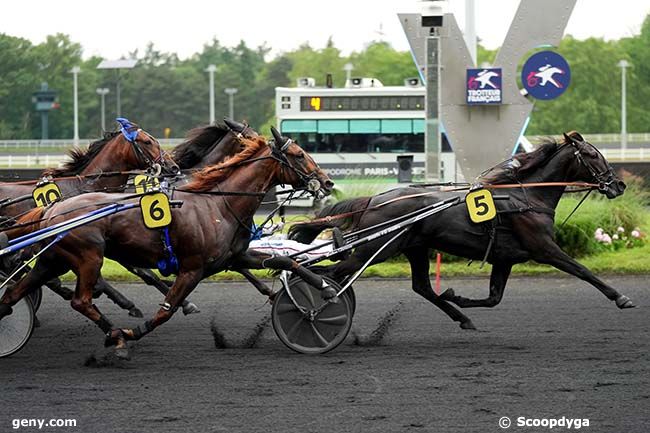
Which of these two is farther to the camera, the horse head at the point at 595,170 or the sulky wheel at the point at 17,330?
the horse head at the point at 595,170

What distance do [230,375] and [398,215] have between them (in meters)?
2.34

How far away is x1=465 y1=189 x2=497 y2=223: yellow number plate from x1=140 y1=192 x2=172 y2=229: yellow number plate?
2.54 metres

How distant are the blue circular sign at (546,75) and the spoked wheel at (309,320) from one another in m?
7.12

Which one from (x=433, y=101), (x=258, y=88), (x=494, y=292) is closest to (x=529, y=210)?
(x=494, y=292)

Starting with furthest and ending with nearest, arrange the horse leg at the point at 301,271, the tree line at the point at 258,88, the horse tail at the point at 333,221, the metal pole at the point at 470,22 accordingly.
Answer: the tree line at the point at 258,88 → the metal pole at the point at 470,22 → the horse tail at the point at 333,221 → the horse leg at the point at 301,271

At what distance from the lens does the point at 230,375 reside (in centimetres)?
768

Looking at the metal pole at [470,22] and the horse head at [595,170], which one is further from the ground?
the metal pole at [470,22]

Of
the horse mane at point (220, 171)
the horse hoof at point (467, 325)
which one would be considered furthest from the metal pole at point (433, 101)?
the horse mane at point (220, 171)

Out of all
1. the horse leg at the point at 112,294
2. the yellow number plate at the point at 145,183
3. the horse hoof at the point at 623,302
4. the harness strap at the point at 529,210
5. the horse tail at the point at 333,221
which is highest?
the yellow number plate at the point at 145,183

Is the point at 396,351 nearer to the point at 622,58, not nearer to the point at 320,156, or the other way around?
the point at 320,156

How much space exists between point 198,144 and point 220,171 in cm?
237

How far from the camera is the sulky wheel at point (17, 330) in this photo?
8.39 metres

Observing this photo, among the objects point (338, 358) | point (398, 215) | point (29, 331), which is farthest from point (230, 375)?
point (398, 215)

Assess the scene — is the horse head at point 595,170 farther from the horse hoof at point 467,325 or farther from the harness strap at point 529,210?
the horse hoof at point 467,325
